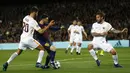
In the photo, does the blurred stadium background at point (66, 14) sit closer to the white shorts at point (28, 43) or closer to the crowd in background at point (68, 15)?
the crowd in background at point (68, 15)

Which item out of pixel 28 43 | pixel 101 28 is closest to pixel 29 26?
pixel 28 43

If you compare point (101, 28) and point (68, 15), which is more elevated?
point (101, 28)

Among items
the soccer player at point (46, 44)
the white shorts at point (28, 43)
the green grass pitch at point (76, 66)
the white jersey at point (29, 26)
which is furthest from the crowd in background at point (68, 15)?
the white jersey at point (29, 26)

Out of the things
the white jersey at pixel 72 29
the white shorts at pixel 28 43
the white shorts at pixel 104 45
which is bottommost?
the white jersey at pixel 72 29

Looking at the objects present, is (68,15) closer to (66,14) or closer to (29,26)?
(66,14)

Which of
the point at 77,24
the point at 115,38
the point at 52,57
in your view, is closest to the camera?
the point at 52,57

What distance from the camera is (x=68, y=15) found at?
4897 cm

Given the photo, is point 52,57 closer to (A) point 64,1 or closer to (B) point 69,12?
(B) point 69,12

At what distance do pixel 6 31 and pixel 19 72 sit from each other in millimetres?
29779

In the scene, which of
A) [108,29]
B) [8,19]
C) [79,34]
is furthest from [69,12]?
[108,29]

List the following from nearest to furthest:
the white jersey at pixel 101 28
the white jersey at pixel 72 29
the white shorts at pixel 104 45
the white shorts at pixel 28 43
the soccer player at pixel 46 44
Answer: the white shorts at pixel 28 43
the soccer player at pixel 46 44
the white shorts at pixel 104 45
the white jersey at pixel 101 28
the white jersey at pixel 72 29

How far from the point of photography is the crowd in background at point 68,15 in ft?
137

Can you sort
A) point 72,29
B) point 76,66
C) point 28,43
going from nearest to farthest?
point 28,43
point 76,66
point 72,29

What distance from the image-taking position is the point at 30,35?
1436cm
